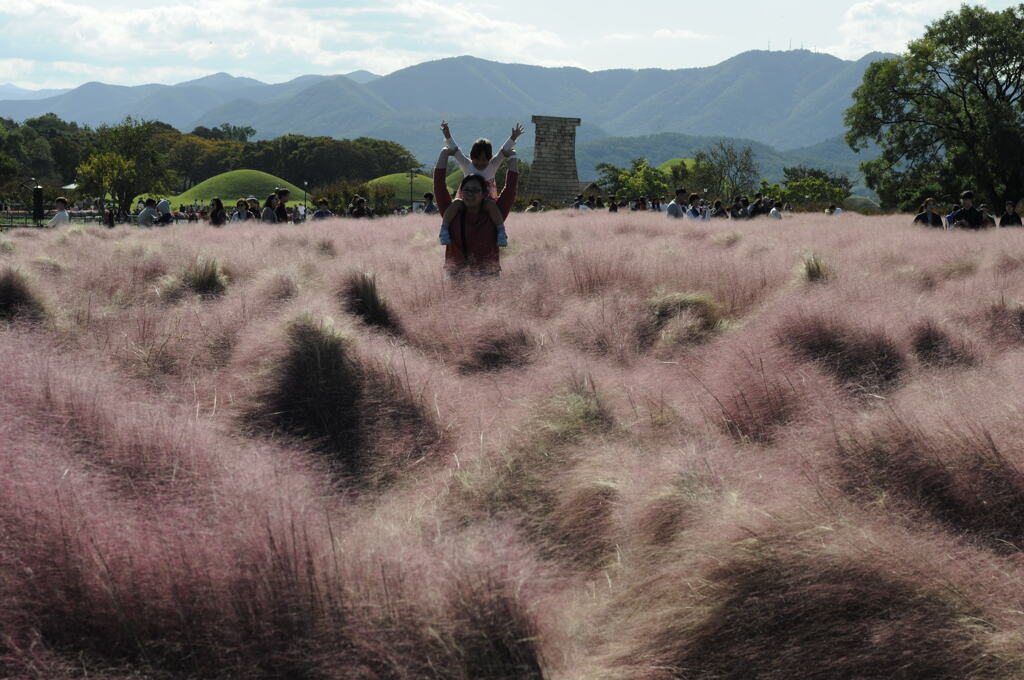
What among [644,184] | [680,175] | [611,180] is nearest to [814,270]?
[680,175]

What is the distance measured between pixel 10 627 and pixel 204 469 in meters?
1.03

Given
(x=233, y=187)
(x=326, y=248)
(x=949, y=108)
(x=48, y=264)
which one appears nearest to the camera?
(x=48, y=264)

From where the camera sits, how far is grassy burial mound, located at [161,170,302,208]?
103 metres

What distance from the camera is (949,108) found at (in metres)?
40.3

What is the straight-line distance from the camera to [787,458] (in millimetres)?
A: 3654

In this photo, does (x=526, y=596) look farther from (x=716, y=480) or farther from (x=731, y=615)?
(x=716, y=480)

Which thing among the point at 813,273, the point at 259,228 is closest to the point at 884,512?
the point at 813,273

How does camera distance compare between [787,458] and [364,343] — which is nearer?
[787,458]

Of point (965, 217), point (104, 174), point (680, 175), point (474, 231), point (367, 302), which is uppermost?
point (104, 174)

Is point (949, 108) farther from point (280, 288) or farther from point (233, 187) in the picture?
point (233, 187)

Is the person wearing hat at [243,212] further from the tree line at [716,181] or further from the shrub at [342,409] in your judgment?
the tree line at [716,181]

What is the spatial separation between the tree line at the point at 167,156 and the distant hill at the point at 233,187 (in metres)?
3.63

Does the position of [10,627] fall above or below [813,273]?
below

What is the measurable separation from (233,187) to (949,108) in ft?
Result: 282
